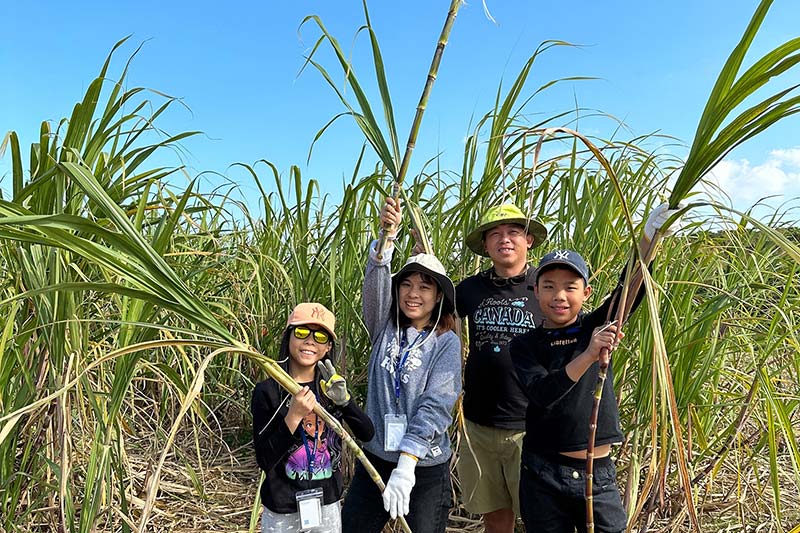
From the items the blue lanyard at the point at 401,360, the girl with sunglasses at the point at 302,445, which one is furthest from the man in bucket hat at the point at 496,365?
the girl with sunglasses at the point at 302,445

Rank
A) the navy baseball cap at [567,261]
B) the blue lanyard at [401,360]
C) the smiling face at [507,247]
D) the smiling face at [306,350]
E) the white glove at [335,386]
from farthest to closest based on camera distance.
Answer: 1. the smiling face at [507,247]
2. the blue lanyard at [401,360]
3. the smiling face at [306,350]
4. the navy baseball cap at [567,261]
5. the white glove at [335,386]

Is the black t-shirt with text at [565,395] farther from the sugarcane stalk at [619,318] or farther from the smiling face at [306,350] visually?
the smiling face at [306,350]

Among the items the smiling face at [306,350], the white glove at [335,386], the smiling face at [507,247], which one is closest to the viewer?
the white glove at [335,386]

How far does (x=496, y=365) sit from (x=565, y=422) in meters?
0.40

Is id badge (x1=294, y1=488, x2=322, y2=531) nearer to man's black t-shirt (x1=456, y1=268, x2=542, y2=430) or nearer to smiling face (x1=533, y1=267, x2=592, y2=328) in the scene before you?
man's black t-shirt (x1=456, y1=268, x2=542, y2=430)

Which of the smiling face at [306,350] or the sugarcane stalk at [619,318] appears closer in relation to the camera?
the sugarcane stalk at [619,318]

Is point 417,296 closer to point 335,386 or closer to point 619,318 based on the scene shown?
point 335,386

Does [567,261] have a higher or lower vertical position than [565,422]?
higher

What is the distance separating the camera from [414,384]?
5.60 ft

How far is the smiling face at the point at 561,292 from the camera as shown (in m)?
1.54

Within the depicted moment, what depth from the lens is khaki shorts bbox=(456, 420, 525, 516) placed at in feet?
6.35

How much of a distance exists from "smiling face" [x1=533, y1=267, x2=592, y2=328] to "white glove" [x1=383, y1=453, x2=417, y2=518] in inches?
23.5

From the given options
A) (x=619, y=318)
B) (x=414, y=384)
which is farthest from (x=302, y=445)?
(x=619, y=318)

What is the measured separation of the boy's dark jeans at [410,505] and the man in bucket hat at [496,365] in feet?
0.71
